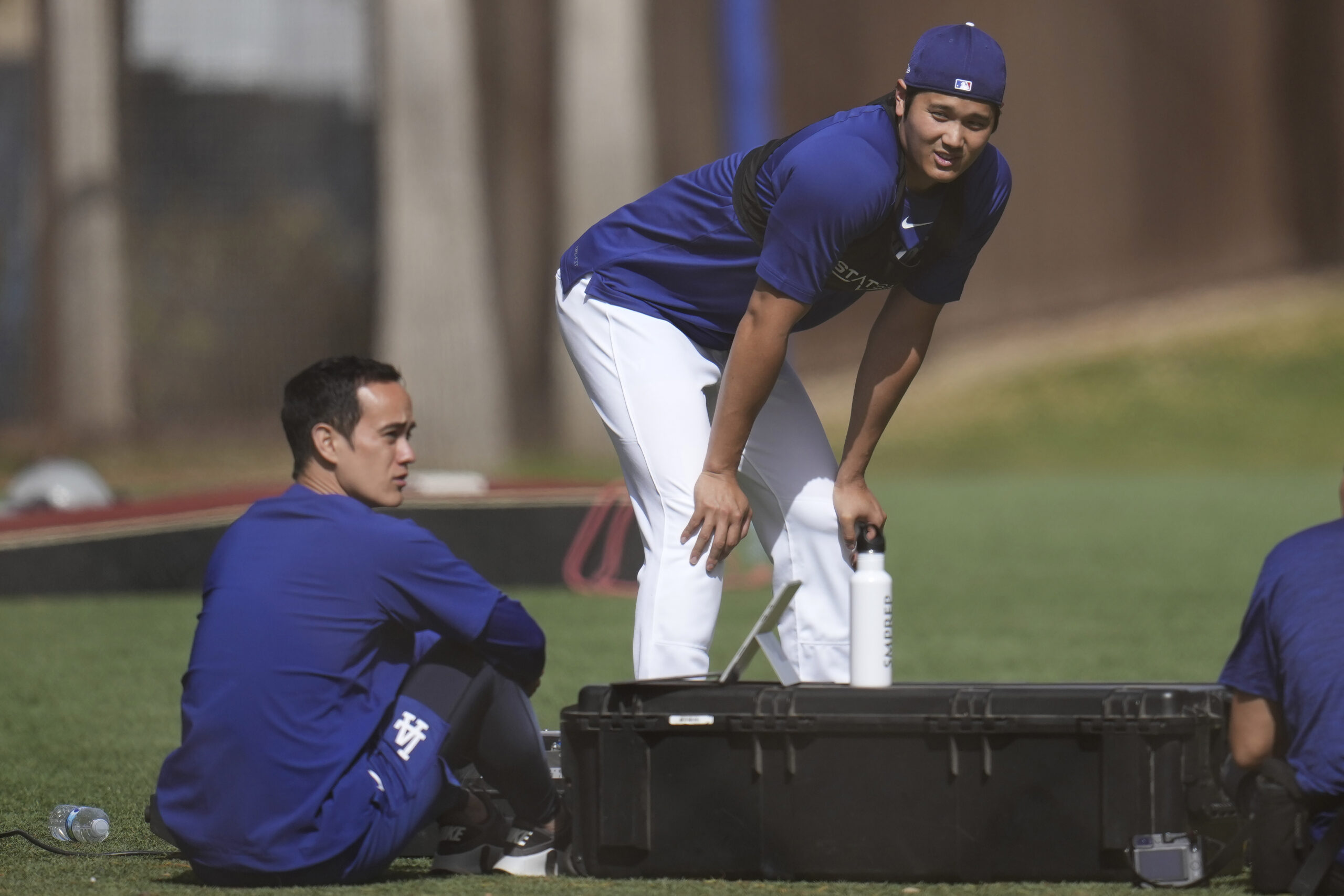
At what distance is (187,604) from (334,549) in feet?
18.1

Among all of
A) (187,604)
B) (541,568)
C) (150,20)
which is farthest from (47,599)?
(150,20)

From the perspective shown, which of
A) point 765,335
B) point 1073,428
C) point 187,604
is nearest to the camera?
point 765,335

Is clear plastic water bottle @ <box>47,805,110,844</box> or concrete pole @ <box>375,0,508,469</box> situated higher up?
concrete pole @ <box>375,0,508,469</box>

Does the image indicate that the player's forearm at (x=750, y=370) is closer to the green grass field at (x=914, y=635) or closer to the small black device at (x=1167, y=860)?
the green grass field at (x=914, y=635)

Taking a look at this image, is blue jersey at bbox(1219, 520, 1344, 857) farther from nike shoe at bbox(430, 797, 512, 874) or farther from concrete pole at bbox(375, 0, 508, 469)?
concrete pole at bbox(375, 0, 508, 469)

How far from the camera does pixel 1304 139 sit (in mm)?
20922

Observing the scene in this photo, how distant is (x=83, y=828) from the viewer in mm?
4043

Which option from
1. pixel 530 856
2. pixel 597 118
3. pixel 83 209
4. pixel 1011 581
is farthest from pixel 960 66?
pixel 83 209

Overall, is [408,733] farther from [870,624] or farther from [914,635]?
[914,635]

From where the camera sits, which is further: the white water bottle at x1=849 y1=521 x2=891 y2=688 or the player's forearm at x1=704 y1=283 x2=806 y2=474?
the player's forearm at x1=704 y1=283 x2=806 y2=474

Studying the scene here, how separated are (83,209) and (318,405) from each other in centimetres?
1411

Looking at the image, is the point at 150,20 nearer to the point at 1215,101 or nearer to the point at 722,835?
the point at 1215,101

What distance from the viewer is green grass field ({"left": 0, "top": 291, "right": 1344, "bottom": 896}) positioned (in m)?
4.64

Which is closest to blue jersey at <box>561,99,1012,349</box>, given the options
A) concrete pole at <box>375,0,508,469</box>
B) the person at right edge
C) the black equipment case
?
the person at right edge
